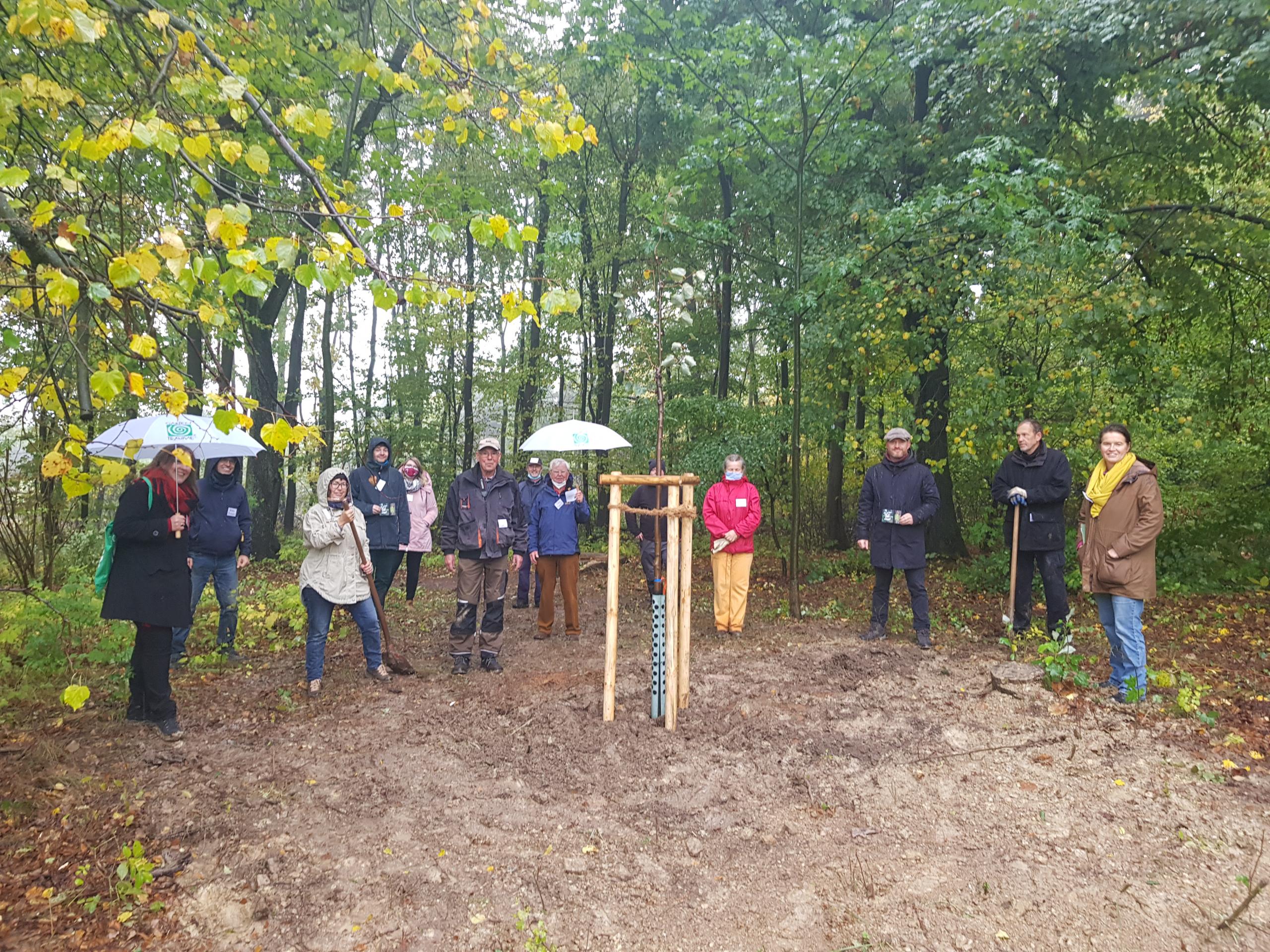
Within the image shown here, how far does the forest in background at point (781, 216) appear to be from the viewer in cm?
283

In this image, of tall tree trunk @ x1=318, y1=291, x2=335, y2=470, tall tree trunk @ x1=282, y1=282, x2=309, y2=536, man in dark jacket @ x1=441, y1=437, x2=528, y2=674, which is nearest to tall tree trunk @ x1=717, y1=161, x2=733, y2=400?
man in dark jacket @ x1=441, y1=437, x2=528, y2=674

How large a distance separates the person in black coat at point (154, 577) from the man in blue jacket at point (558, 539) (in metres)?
3.22

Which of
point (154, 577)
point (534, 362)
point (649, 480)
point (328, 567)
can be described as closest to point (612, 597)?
point (649, 480)

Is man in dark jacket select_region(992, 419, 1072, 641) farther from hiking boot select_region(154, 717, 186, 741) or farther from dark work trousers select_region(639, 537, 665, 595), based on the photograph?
hiking boot select_region(154, 717, 186, 741)

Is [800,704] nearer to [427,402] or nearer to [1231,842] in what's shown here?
[1231,842]

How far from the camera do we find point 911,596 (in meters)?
6.80

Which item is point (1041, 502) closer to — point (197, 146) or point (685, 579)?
point (685, 579)

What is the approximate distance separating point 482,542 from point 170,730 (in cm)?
253

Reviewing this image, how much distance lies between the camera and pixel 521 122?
361cm

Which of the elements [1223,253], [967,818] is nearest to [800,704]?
[967,818]

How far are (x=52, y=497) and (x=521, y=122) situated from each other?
7.94 metres

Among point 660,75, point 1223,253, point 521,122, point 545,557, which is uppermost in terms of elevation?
point 660,75

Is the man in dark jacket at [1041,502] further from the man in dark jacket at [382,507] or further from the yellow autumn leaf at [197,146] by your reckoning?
the yellow autumn leaf at [197,146]

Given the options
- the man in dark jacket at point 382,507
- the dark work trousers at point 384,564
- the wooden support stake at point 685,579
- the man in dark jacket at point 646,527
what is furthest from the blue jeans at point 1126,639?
the dark work trousers at point 384,564
